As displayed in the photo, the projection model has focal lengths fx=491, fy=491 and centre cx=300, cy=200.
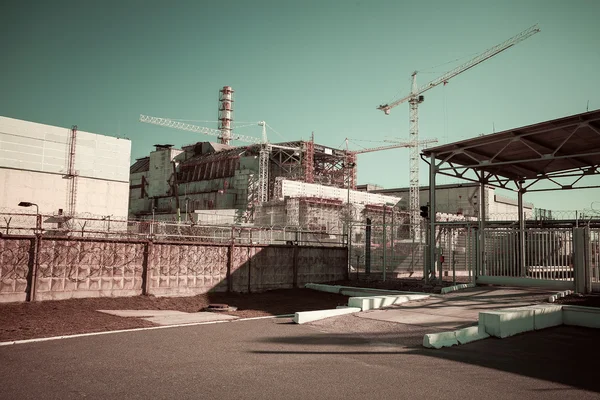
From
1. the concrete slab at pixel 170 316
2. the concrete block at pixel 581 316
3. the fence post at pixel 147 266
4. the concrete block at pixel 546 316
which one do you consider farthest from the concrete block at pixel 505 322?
the fence post at pixel 147 266

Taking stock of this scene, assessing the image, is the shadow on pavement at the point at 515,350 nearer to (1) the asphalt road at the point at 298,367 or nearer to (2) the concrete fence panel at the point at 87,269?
(1) the asphalt road at the point at 298,367

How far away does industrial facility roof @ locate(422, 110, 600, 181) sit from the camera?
62.8ft

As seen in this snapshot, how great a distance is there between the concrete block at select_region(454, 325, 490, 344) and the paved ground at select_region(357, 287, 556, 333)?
1106mm

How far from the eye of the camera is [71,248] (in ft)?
57.4

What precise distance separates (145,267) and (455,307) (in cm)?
1179

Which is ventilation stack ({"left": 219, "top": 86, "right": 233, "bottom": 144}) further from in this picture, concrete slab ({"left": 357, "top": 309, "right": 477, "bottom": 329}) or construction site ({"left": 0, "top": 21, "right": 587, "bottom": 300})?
concrete slab ({"left": 357, "top": 309, "right": 477, "bottom": 329})

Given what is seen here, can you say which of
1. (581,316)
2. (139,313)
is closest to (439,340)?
(581,316)

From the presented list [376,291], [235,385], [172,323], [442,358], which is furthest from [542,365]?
[376,291]

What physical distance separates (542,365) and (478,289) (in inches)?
421

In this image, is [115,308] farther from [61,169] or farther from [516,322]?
[61,169]

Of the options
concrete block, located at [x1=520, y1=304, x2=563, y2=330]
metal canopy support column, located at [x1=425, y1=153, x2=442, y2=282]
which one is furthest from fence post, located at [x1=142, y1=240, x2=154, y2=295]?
concrete block, located at [x1=520, y1=304, x2=563, y2=330]

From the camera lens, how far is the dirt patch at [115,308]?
40.3ft

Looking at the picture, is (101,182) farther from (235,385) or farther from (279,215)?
(235,385)

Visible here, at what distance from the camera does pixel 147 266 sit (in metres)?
19.4
